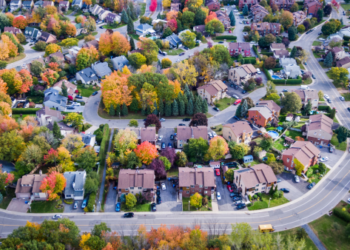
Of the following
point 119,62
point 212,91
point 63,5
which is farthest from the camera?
point 63,5

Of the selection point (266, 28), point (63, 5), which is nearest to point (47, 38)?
point (63, 5)

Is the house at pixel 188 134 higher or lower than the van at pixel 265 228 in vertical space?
lower

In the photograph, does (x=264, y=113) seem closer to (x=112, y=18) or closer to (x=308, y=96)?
(x=308, y=96)

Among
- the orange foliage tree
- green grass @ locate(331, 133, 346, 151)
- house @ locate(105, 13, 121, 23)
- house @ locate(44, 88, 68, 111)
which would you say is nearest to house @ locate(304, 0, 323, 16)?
house @ locate(105, 13, 121, 23)

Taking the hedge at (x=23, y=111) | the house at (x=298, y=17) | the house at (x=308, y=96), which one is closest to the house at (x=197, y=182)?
the house at (x=308, y=96)

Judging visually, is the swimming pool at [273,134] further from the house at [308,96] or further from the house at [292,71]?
the house at [292,71]

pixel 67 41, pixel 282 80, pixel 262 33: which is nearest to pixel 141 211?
pixel 282 80

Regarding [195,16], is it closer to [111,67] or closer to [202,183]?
[111,67]
